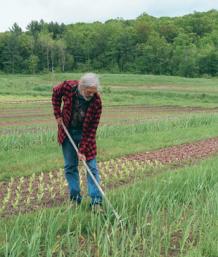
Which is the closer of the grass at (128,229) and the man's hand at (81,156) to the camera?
the grass at (128,229)

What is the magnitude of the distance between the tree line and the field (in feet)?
152

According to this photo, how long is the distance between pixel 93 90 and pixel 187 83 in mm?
41135

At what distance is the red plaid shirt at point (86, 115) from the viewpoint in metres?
4.98

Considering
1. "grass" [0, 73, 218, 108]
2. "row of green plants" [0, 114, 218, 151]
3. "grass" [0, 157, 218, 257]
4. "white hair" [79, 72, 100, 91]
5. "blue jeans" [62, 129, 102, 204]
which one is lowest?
"grass" [0, 73, 218, 108]

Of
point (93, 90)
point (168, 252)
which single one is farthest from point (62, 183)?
point (168, 252)

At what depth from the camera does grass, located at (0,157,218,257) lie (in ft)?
11.8

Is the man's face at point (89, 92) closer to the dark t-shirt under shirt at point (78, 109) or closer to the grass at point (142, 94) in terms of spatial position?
the dark t-shirt under shirt at point (78, 109)

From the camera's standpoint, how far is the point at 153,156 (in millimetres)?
9781

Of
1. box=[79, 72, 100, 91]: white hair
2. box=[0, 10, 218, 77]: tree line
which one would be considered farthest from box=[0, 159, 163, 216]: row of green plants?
box=[0, 10, 218, 77]: tree line

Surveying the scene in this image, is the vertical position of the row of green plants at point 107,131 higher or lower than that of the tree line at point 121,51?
lower

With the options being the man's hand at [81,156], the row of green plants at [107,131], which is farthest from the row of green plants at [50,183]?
the row of green plants at [107,131]

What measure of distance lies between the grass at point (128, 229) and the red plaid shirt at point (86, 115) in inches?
22.8

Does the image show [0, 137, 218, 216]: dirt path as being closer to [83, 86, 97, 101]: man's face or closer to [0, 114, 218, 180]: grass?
[0, 114, 218, 180]: grass

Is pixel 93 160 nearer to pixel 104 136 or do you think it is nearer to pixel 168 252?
pixel 168 252
